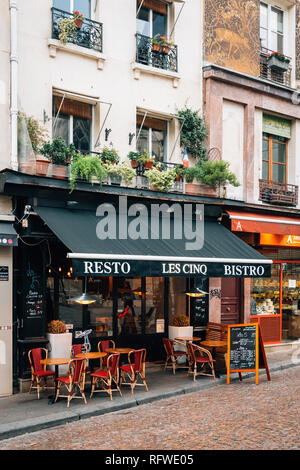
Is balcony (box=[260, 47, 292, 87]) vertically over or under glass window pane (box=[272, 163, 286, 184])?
over

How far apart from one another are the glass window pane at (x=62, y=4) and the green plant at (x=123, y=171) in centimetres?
380

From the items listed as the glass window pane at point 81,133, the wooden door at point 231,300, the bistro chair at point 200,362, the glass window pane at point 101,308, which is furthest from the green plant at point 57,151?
the wooden door at point 231,300

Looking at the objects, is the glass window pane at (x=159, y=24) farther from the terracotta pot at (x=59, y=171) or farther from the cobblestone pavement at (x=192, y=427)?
the cobblestone pavement at (x=192, y=427)

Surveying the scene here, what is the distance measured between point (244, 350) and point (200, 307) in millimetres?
2796

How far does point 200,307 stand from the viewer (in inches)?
555

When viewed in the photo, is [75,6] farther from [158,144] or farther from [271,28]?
[271,28]

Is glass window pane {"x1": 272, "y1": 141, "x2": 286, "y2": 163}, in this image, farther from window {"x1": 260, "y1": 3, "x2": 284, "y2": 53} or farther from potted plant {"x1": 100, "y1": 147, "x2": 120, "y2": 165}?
potted plant {"x1": 100, "y1": 147, "x2": 120, "y2": 165}

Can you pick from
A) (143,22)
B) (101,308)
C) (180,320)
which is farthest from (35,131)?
(180,320)

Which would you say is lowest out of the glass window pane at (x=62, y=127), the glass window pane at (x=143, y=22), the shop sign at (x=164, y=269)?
the shop sign at (x=164, y=269)

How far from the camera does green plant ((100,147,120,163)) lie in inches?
472

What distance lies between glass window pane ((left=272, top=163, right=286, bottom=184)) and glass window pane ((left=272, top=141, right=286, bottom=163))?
0.20 meters

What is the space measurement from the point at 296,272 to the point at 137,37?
369 inches

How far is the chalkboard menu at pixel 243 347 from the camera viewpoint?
11367 millimetres

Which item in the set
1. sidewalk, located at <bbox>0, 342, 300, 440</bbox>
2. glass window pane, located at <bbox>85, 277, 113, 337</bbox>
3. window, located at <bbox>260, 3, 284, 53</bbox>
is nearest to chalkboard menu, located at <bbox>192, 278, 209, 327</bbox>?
sidewalk, located at <bbox>0, 342, 300, 440</bbox>
